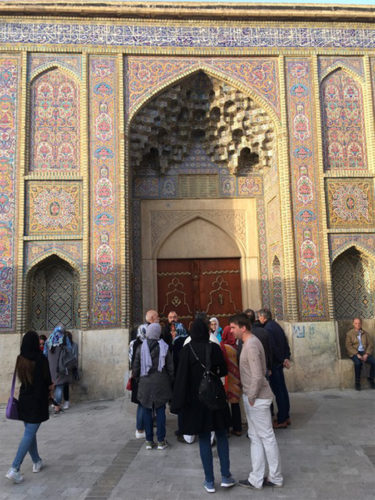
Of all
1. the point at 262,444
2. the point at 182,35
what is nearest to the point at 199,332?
the point at 262,444

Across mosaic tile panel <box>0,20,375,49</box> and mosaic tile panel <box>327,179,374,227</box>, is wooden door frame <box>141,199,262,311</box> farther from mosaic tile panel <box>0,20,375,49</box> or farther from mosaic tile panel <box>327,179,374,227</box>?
mosaic tile panel <box>0,20,375,49</box>

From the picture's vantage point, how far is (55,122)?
8383 millimetres

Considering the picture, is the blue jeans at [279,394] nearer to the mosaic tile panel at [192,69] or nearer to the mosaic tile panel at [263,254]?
the mosaic tile panel at [263,254]

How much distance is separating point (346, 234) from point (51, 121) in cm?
648

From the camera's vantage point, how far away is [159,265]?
9.59 meters

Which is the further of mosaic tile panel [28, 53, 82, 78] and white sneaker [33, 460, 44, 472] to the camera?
mosaic tile panel [28, 53, 82, 78]

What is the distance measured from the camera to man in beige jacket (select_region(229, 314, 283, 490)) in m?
Result: 3.57

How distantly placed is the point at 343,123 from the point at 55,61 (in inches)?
244

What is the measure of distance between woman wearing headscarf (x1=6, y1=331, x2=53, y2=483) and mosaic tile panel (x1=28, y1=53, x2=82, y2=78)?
21.3ft

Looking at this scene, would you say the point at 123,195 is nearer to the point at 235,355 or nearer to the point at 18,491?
the point at 235,355

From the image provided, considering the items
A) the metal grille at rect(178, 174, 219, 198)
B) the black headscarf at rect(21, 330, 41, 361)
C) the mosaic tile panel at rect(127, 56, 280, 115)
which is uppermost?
the mosaic tile panel at rect(127, 56, 280, 115)

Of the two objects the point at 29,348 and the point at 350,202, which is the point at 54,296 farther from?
the point at 350,202

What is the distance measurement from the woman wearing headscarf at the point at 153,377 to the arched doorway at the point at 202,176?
4.43 meters

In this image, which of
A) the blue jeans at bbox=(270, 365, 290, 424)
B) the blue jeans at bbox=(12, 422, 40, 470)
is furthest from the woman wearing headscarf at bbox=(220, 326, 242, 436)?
the blue jeans at bbox=(12, 422, 40, 470)
